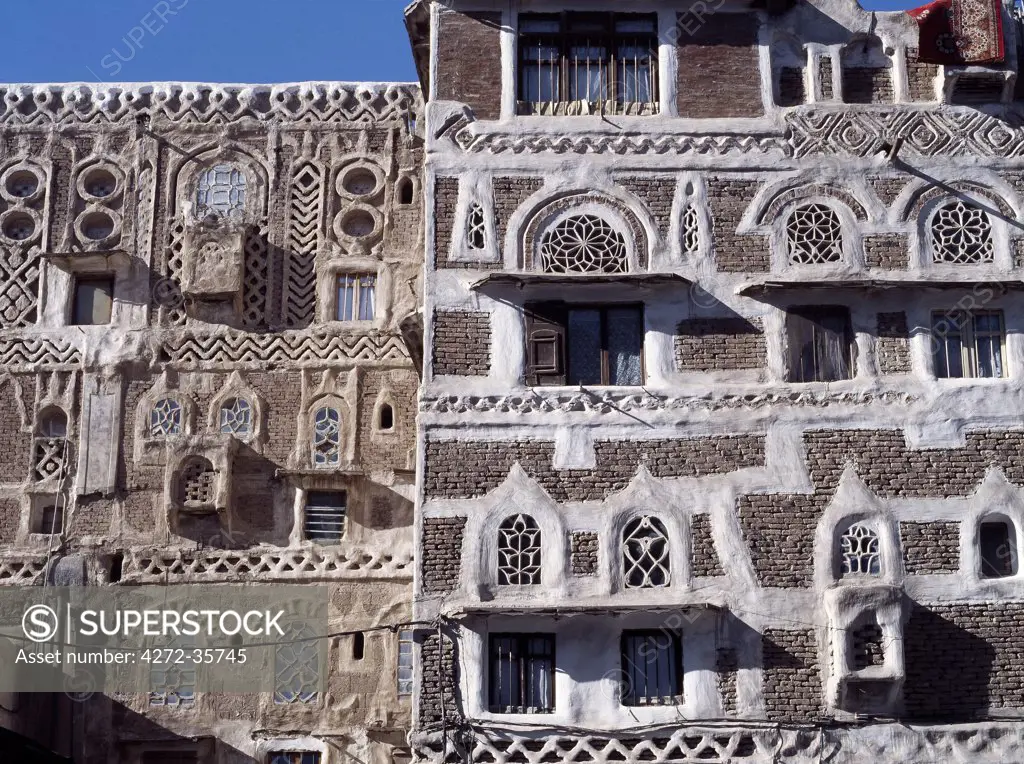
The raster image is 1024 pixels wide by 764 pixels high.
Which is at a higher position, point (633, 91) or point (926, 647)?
point (633, 91)

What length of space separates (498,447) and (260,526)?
4570 mm

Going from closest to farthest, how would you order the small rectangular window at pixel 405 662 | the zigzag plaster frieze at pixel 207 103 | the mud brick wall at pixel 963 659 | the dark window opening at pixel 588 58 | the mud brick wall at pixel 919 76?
the mud brick wall at pixel 963 659, the dark window opening at pixel 588 58, the mud brick wall at pixel 919 76, the small rectangular window at pixel 405 662, the zigzag plaster frieze at pixel 207 103

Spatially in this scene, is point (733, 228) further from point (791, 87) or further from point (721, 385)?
point (791, 87)

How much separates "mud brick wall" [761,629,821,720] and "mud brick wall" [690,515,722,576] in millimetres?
910

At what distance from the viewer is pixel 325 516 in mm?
21734

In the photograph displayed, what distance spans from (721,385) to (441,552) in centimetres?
373

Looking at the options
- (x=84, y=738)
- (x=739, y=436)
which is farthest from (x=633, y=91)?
(x=84, y=738)

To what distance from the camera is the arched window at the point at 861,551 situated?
60.0ft

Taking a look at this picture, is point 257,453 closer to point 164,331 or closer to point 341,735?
point 164,331

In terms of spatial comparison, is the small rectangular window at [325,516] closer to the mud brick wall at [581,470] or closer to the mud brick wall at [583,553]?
the mud brick wall at [581,470]

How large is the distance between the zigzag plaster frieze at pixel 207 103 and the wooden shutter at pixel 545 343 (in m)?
5.44

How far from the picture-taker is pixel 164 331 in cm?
2261

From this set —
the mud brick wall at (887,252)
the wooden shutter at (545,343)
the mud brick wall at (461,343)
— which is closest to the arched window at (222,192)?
the mud brick wall at (461,343)

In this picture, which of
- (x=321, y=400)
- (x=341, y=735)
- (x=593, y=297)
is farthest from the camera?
(x=321, y=400)
